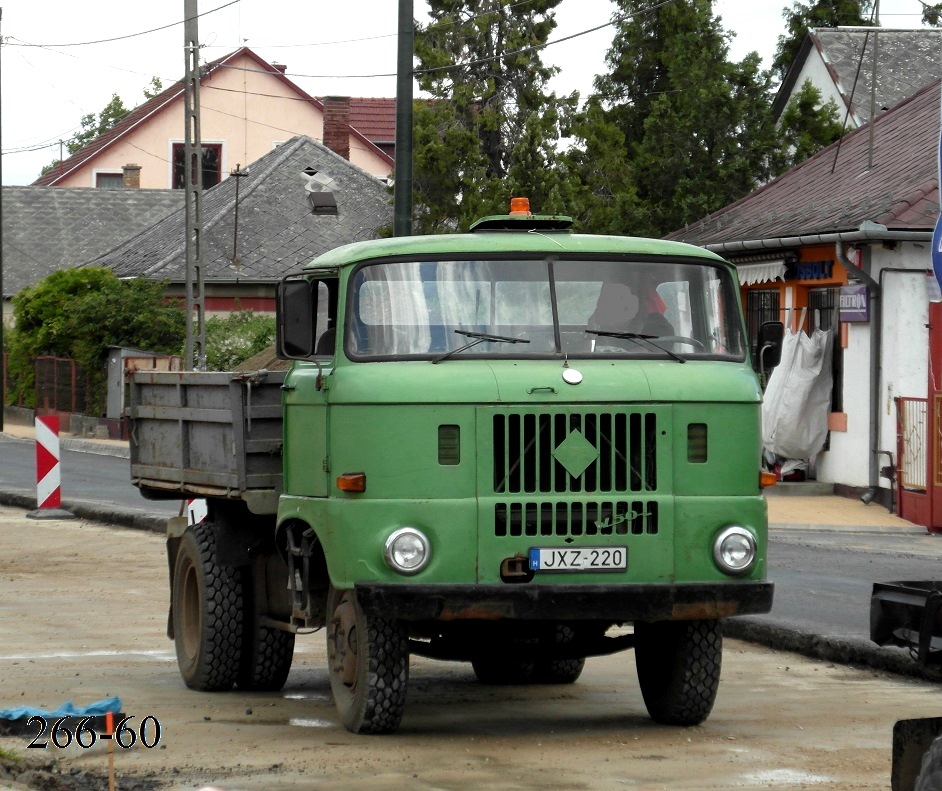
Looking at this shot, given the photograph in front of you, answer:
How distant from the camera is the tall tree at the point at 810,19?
155 feet

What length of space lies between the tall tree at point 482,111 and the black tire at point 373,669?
82.4ft

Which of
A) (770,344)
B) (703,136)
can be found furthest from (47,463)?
(703,136)

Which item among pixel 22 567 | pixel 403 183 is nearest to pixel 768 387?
pixel 403 183

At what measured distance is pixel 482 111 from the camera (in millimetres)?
33875

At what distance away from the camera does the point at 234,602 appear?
938 cm

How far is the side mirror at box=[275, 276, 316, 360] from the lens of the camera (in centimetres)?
830

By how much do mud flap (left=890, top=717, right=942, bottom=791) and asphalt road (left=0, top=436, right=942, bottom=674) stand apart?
14.5ft

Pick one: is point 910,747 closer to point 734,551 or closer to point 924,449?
point 734,551

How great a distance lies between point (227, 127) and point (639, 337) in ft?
185

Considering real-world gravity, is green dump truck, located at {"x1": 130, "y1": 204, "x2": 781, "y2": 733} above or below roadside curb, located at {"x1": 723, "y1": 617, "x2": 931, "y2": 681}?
above

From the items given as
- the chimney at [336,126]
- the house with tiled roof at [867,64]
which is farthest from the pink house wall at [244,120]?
the house with tiled roof at [867,64]

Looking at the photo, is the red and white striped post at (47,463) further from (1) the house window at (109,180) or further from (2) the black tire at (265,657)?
(1) the house window at (109,180)

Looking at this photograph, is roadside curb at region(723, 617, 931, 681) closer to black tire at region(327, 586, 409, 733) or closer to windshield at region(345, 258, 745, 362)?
windshield at region(345, 258, 745, 362)

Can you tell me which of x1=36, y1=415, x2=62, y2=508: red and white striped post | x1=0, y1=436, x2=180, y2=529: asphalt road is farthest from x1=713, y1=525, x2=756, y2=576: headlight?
x1=36, y1=415, x2=62, y2=508: red and white striped post
